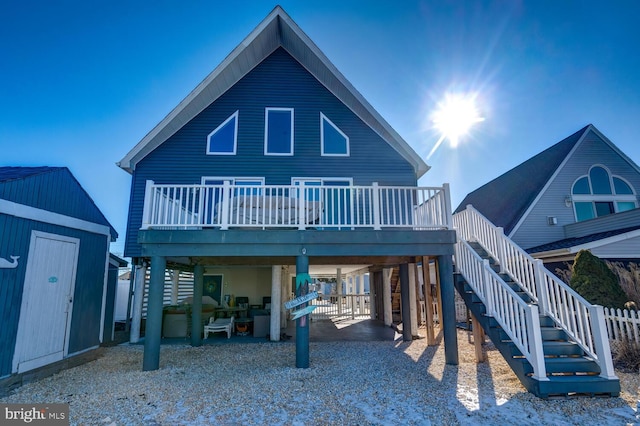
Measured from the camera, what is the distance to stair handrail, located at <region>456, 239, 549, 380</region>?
4617 millimetres

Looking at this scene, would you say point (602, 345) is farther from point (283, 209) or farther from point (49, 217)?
point (49, 217)

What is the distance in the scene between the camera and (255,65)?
10.5 meters

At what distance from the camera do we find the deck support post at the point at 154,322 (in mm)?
5855

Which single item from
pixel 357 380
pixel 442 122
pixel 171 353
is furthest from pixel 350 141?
pixel 171 353

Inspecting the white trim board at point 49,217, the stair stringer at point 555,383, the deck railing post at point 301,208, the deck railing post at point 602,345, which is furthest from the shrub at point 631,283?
the white trim board at point 49,217

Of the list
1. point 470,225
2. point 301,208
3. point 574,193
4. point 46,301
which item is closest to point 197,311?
point 46,301

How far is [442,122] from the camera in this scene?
12172 millimetres

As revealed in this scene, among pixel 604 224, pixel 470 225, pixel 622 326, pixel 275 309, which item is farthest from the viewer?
pixel 604 224

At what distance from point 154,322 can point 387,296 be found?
8625 mm

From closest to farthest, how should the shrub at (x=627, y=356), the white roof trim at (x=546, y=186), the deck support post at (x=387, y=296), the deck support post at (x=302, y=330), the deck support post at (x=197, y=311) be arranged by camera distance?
1. the shrub at (x=627, y=356)
2. the deck support post at (x=302, y=330)
3. the deck support post at (x=197, y=311)
4. the white roof trim at (x=546, y=186)
5. the deck support post at (x=387, y=296)

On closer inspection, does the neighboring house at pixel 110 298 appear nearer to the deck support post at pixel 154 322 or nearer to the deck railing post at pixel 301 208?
the deck support post at pixel 154 322

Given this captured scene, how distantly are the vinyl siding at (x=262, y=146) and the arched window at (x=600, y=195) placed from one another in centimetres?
669

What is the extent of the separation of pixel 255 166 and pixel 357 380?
690cm

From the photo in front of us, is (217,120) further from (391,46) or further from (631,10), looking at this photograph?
(631,10)
